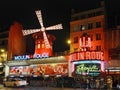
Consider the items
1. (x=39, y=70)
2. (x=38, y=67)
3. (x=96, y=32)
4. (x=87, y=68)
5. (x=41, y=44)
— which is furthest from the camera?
(x=41, y=44)

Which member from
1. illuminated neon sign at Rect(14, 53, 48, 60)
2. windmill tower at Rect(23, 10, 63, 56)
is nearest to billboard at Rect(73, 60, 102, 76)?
illuminated neon sign at Rect(14, 53, 48, 60)

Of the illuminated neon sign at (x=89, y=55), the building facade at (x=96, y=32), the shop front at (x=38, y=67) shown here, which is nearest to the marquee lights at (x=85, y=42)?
the building facade at (x=96, y=32)

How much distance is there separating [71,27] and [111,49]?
11333 millimetres

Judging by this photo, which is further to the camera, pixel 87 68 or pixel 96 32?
pixel 96 32

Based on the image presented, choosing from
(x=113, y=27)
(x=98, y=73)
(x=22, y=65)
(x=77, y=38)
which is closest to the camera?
(x=98, y=73)

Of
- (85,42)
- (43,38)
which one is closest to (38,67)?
(43,38)

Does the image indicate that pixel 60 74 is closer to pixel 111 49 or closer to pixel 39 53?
pixel 39 53

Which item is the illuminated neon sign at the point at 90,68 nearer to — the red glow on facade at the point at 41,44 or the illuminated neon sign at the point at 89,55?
the illuminated neon sign at the point at 89,55

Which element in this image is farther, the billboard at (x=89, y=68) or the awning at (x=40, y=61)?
the awning at (x=40, y=61)

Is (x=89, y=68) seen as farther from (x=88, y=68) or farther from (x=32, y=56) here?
(x=32, y=56)

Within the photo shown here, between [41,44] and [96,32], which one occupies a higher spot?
[96,32]

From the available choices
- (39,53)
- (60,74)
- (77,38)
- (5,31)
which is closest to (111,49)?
(77,38)

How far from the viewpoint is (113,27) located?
61.1 meters

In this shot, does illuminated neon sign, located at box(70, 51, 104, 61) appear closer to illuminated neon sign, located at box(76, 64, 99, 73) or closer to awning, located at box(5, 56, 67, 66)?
illuminated neon sign, located at box(76, 64, 99, 73)
